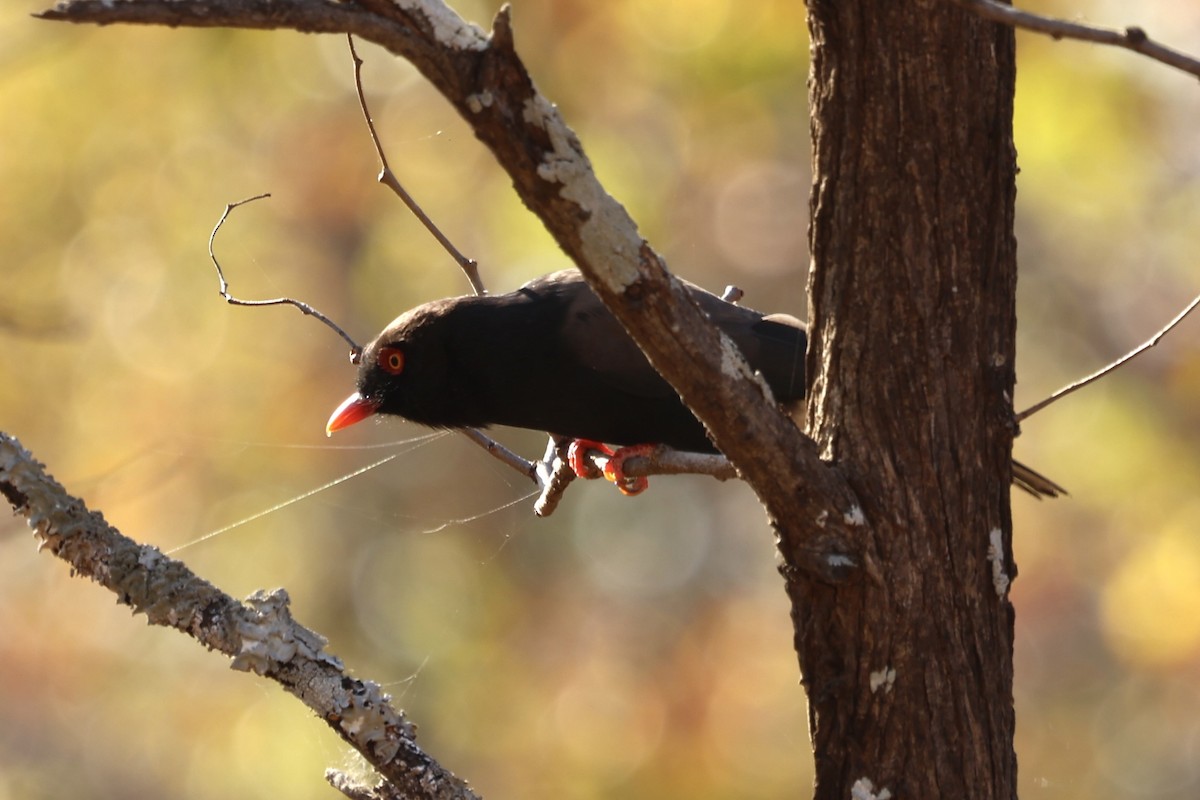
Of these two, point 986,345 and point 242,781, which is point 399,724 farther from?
point 242,781

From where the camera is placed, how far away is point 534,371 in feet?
13.0

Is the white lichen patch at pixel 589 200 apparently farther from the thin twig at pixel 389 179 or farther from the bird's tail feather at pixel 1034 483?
the bird's tail feather at pixel 1034 483

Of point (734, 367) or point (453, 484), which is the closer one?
point (734, 367)

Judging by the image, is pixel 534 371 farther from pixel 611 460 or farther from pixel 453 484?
pixel 453 484

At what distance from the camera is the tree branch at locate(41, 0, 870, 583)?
1489mm

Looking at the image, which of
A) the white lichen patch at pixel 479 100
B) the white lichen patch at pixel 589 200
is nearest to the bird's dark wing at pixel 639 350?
the white lichen patch at pixel 589 200

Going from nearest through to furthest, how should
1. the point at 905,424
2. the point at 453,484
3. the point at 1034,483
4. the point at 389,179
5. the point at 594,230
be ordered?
1. the point at 594,230
2. the point at 905,424
3. the point at 389,179
4. the point at 1034,483
5. the point at 453,484

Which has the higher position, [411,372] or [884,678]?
[411,372]

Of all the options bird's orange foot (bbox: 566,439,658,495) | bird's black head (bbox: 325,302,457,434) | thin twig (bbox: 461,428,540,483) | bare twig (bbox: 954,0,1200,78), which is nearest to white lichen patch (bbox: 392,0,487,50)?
bare twig (bbox: 954,0,1200,78)

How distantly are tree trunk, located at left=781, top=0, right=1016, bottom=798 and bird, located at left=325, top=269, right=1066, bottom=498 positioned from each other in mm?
1922

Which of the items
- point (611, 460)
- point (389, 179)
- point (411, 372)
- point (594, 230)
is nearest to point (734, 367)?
point (594, 230)

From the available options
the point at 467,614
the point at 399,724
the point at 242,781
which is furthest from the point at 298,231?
the point at 399,724

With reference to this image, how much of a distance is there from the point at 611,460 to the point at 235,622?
1935mm

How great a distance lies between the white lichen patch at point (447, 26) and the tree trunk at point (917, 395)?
592 mm
